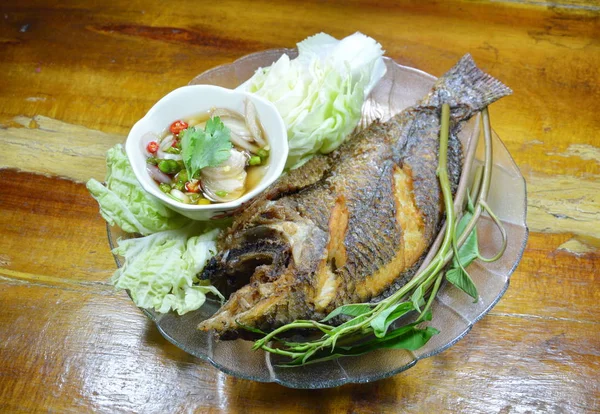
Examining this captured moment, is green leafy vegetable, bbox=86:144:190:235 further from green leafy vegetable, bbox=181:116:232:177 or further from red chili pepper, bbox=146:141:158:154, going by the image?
green leafy vegetable, bbox=181:116:232:177

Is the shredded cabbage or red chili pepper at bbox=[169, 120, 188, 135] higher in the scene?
the shredded cabbage

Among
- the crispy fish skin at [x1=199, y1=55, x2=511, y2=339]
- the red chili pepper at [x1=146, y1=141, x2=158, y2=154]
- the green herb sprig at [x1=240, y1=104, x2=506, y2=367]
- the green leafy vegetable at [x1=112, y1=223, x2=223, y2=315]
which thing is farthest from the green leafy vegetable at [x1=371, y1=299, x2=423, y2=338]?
the red chili pepper at [x1=146, y1=141, x2=158, y2=154]

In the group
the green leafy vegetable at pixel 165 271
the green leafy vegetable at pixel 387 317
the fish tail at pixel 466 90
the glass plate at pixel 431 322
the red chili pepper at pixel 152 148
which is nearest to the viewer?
the green leafy vegetable at pixel 387 317

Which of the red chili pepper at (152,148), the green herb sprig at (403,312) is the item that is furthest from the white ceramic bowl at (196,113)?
the green herb sprig at (403,312)

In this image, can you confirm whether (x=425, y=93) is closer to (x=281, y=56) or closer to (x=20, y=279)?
(x=281, y=56)

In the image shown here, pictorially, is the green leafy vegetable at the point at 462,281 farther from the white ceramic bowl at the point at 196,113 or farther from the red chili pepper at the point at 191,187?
the red chili pepper at the point at 191,187

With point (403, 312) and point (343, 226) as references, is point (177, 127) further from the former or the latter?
point (403, 312)

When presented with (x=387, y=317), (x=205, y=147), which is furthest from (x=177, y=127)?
(x=387, y=317)
